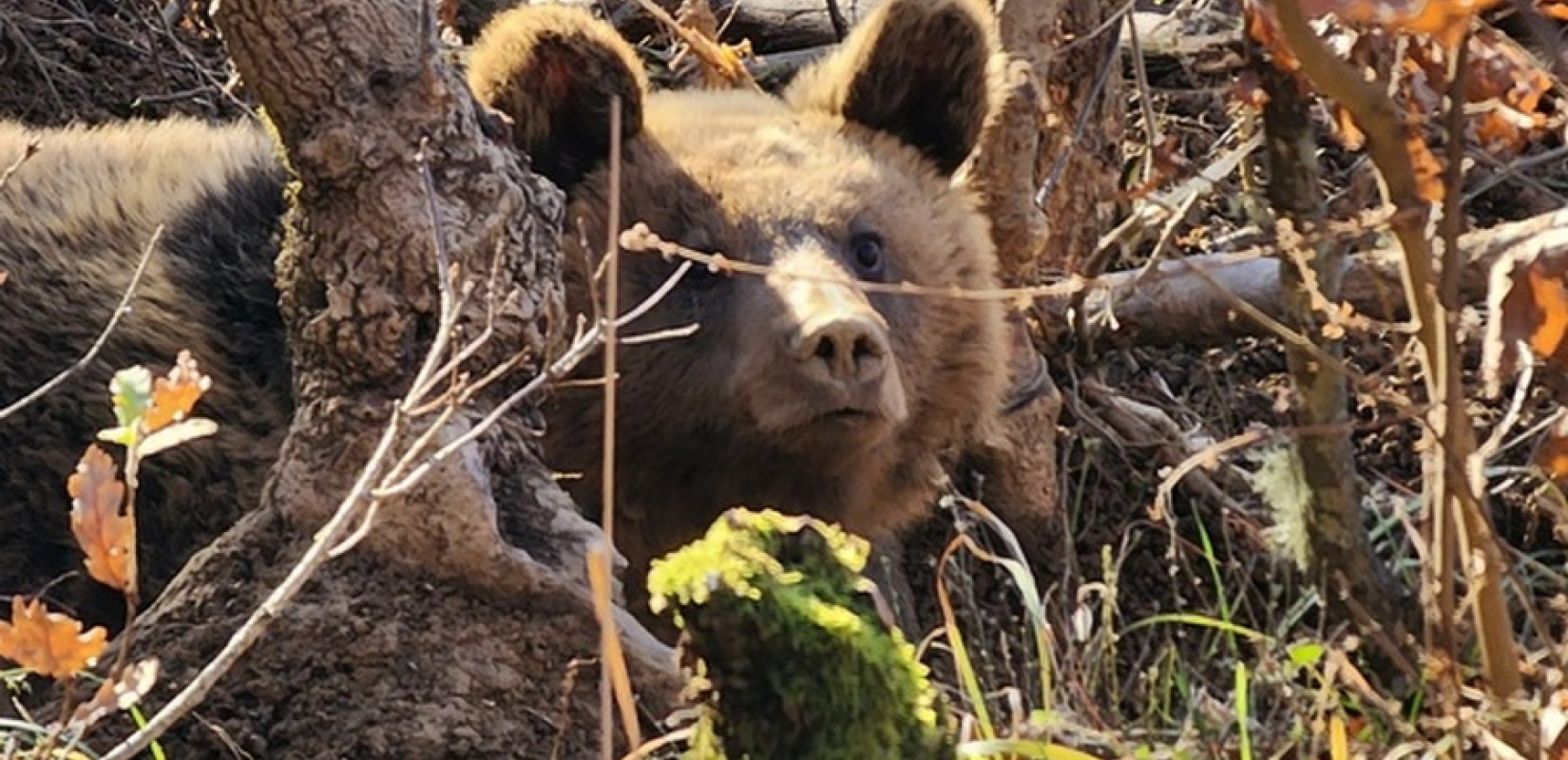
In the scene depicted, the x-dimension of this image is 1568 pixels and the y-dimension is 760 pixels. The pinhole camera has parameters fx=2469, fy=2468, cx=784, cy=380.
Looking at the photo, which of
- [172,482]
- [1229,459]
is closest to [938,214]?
[1229,459]

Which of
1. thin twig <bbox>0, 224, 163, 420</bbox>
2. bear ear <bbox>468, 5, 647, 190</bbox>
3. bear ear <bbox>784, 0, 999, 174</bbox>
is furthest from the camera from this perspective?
bear ear <bbox>784, 0, 999, 174</bbox>

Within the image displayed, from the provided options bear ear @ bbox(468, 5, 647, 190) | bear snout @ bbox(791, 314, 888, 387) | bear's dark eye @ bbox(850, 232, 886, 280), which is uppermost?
bear ear @ bbox(468, 5, 647, 190)

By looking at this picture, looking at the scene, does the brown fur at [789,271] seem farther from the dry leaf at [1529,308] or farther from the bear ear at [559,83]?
the dry leaf at [1529,308]

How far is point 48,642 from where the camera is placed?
2.98 meters

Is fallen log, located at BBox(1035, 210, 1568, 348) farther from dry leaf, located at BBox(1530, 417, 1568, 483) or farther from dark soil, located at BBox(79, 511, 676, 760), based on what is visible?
dry leaf, located at BBox(1530, 417, 1568, 483)

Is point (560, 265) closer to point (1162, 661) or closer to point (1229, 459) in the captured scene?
point (1162, 661)

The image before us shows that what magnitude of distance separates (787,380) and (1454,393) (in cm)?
186

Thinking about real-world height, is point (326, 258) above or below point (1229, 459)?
above

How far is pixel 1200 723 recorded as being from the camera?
394 cm

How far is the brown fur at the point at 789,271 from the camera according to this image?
5191mm

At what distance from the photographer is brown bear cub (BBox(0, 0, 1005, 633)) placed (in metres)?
5.00

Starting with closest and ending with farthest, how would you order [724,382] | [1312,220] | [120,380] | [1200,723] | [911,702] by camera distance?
[911,702]
[120,380]
[1200,723]
[1312,220]
[724,382]

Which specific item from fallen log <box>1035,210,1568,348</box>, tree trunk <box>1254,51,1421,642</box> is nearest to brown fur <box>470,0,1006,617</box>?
fallen log <box>1035,210,1568,348</box>

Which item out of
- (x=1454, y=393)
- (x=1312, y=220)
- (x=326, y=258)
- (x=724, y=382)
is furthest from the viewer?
(x=724, y=382)
